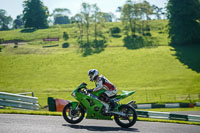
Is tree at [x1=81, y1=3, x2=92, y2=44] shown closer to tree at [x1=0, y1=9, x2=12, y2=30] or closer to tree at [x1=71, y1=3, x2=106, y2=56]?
tree at [x1=71, y1=3, x2=106, y2=56]

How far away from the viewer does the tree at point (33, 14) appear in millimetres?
116500

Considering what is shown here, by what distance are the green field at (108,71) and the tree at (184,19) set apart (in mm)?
3666


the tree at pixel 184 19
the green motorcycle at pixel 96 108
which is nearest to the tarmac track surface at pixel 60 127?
the green motorcycle at pixel 96 108

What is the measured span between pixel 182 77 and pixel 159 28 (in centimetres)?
5097

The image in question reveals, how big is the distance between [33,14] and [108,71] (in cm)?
7442

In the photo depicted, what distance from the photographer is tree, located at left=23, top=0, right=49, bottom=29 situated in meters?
116

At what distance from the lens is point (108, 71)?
176 feet

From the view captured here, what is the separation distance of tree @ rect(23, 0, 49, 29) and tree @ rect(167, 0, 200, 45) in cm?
6940

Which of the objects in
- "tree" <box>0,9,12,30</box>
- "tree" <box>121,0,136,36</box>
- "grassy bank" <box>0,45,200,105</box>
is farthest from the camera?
"tree" <box>0,9,12,30</box>

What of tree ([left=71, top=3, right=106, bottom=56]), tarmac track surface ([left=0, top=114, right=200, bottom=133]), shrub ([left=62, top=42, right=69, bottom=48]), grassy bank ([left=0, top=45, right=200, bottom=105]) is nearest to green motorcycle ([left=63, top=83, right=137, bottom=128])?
tarmac track surface ([left=0, top=114, right=200, bottom=133])

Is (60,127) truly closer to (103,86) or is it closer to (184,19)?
(103,86)

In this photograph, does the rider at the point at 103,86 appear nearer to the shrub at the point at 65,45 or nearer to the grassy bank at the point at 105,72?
the grassy bank at the point at 105,72

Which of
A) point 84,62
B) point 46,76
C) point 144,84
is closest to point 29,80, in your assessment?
point 46,76

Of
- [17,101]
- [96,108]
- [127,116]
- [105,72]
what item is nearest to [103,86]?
[96,108]
